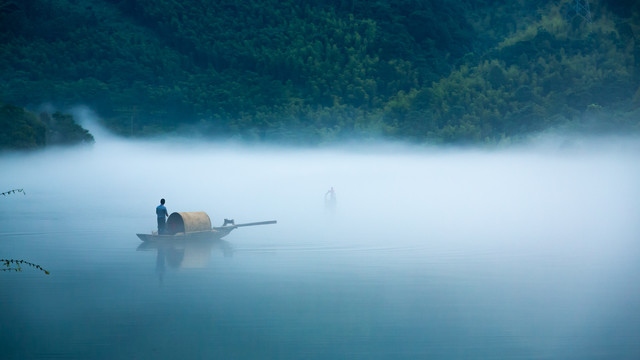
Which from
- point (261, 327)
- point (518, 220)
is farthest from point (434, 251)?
point (518, 220)

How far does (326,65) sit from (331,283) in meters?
123

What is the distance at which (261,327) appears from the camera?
14539 millimetres

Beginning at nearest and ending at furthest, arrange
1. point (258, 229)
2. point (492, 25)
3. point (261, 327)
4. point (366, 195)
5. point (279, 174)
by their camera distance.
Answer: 1. point (261, 327)
2. point (258, 229)
3. point (366, 195)
4. point (279, 174)
5. point (492, 25)

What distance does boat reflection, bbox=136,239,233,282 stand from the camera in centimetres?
2239

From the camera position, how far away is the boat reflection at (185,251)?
22.4 metres

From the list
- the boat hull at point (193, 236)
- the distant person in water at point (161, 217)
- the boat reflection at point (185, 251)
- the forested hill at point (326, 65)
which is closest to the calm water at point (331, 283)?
the boat reflection at point (185, 251)

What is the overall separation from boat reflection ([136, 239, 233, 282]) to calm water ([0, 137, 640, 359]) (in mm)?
89

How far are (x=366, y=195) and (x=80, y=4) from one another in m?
111

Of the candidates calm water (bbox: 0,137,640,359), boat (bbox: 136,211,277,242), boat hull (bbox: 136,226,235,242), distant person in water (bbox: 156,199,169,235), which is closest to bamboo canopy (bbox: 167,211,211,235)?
boat (bbox: 136,211,277,242)

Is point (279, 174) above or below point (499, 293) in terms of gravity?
above

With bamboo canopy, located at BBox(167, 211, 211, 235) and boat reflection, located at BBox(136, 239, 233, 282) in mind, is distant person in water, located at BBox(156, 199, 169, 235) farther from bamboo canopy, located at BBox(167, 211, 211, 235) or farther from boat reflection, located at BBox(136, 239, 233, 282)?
boat reflection, located at BBox(136, 239, 233, 282)

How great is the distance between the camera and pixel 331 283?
18.9 metres

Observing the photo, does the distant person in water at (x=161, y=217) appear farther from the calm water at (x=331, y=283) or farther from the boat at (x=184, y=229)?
the calm water at (x=331, y=283)

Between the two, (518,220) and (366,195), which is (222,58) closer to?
(366,195)
